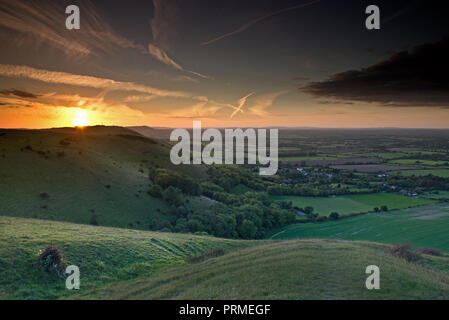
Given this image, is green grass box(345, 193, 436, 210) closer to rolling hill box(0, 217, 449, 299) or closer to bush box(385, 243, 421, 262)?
bush box(385, 243, 421, 262)

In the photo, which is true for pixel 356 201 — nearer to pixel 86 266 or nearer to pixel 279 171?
pixel 279 171

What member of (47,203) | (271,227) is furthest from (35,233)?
(271,227)

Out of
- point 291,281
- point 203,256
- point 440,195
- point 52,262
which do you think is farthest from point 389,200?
point 52,262

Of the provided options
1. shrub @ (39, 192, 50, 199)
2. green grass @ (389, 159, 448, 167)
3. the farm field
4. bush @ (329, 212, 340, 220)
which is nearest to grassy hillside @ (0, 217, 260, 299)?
shrub @ (39, 192, 50, 199)
